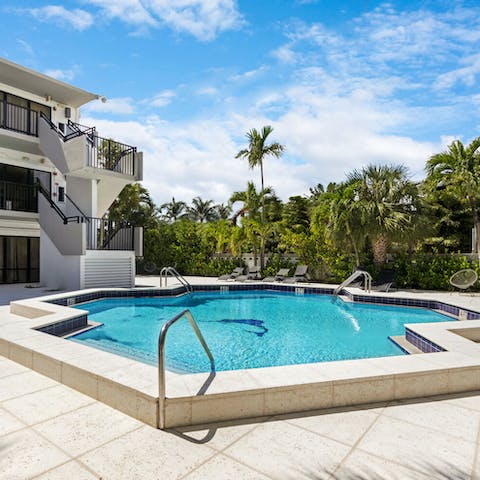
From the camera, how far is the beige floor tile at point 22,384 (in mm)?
4211

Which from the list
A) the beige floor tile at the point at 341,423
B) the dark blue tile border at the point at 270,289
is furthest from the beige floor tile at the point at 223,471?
the dark blue tile border at the point at 270,289

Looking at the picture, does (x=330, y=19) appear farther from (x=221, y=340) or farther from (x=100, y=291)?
(x=100, y=291)

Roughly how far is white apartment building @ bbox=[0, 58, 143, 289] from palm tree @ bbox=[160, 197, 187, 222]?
99.8ft

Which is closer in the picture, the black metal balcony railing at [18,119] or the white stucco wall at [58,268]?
the white stucco wall at [58,268]

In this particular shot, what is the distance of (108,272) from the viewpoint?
14.7 metres

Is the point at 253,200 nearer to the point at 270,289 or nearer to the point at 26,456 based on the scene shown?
the point at 270,289

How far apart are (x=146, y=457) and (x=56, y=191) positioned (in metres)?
16.7

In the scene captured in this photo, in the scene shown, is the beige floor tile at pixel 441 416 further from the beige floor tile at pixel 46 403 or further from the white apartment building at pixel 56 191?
the white apartment building at pixel 56 191

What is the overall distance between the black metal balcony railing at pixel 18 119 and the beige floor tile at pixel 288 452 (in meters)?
16.0

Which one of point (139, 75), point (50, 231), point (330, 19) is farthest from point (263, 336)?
point (50, 231)

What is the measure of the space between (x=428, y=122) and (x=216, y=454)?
45.7ft

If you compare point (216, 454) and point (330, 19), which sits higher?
point (330, 19)

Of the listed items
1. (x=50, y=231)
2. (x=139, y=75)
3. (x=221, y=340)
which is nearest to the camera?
(x=221, y=340)

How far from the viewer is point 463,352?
5199 millimetres
